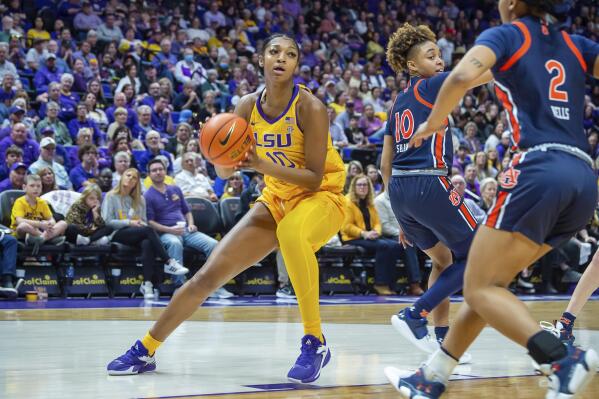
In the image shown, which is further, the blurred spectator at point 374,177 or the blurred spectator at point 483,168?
the blurred spectator at point 483,168

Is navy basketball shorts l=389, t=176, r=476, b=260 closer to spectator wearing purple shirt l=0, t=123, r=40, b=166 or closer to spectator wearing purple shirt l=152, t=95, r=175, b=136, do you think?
spectator wearing purple shirt l=0, t=123, r=40, b=166

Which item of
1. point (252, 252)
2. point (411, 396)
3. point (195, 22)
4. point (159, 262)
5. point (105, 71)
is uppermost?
point (195, 22)

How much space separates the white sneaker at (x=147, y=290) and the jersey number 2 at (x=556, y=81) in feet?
23.4

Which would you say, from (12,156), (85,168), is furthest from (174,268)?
(12,156)

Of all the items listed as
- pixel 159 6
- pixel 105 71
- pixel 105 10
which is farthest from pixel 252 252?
pixel 159 6

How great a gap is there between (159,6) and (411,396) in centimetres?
1471

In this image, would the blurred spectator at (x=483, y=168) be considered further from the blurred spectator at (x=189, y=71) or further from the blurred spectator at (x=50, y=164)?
the blurred spectator at (x=50, y=164)

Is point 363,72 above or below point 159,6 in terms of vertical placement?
below

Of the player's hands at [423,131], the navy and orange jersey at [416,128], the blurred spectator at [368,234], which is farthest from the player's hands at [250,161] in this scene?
the blurred spectator at [368,234]

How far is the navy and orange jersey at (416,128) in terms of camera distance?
4.96 m

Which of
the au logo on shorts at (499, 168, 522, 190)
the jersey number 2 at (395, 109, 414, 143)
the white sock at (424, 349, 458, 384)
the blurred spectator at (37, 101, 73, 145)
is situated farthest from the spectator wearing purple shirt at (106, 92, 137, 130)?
the au logo on shorts at (499, 168, 522, 190)

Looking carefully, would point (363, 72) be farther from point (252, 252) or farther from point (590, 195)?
point (590, 195)

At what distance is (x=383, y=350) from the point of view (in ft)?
18.0

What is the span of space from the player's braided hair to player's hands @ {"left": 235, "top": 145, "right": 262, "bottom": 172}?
151 centimetres
